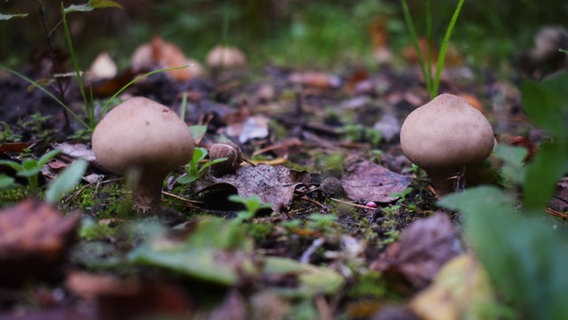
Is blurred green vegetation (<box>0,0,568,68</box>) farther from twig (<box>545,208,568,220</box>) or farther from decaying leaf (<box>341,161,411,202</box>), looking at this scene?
twig (<box>545,208,568,220</box>)

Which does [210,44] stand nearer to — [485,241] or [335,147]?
[335,147]

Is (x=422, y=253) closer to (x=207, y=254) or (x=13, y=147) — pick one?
(x=207, y=254)

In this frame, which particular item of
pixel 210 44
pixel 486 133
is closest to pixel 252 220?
pixel 486 133

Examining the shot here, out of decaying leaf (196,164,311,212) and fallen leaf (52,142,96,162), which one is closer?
decaying leaf (196,164,311,212)

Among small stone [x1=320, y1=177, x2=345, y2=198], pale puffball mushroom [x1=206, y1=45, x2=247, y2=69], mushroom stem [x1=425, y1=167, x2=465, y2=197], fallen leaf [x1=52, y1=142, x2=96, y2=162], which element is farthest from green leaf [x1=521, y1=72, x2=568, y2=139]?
pale puffball mushroom [x1=206, y1=45, x2=247, y2=69]

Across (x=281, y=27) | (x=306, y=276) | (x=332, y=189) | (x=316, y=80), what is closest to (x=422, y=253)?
(x=306, y=276)

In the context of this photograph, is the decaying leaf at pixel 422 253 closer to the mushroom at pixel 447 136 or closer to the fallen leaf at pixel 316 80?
the mushroom at pixel 447 136
